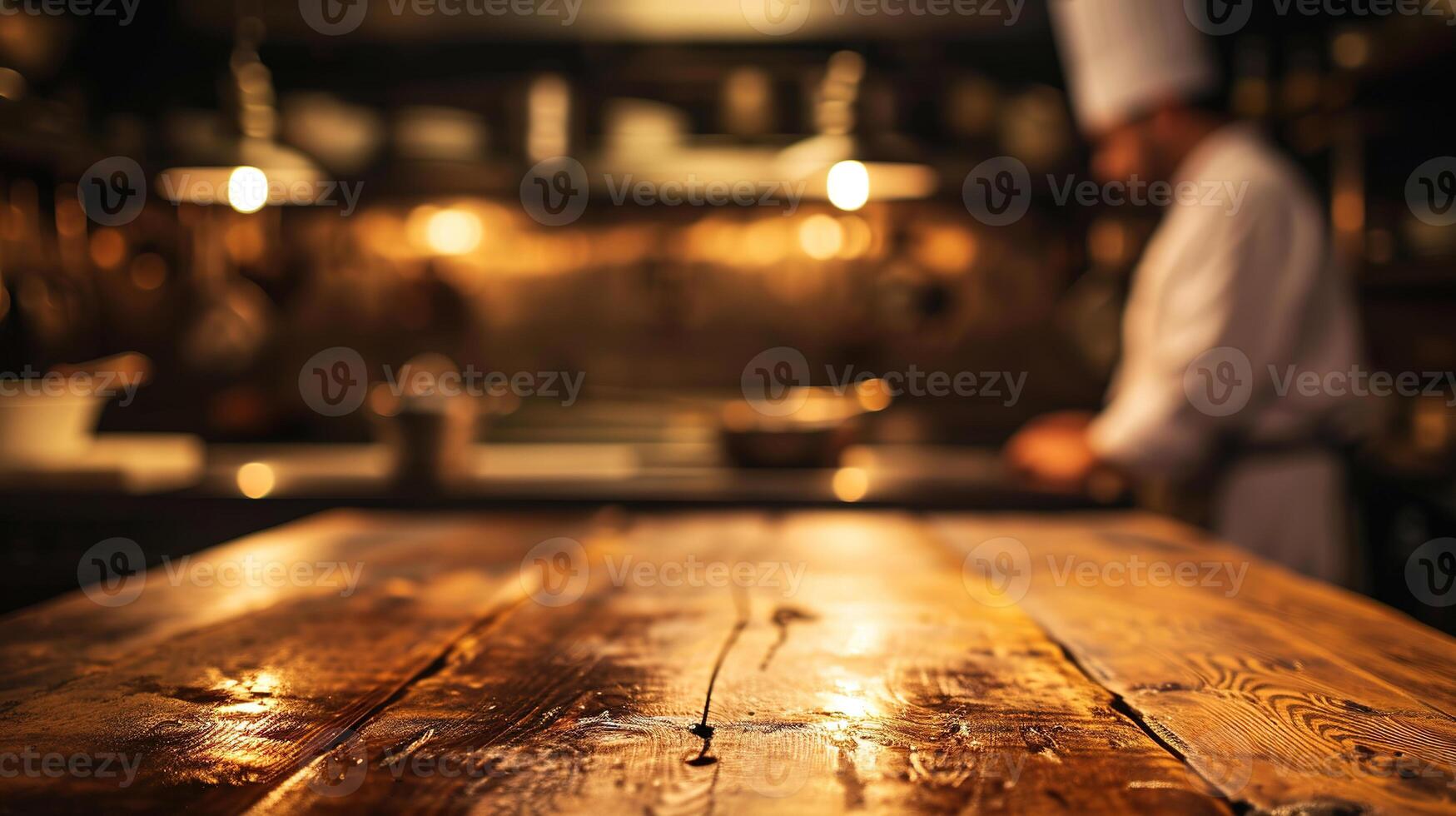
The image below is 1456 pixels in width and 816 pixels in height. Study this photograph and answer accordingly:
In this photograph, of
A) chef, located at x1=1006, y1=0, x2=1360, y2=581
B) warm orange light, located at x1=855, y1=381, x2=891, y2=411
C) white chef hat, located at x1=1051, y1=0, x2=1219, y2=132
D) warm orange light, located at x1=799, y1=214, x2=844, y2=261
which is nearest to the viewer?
chef, located at x1=1006, y1=0, x2=1360, y2=581

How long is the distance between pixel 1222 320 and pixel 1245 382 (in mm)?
125

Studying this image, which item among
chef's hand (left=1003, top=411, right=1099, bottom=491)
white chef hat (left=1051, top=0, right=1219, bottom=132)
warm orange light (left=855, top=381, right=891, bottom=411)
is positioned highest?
white chef hat (left=1051, top=0, right=1219, bottom=132)

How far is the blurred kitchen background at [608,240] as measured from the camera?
7.48 ft

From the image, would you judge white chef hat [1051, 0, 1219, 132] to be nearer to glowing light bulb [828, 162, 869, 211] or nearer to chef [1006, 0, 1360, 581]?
chef [1006, 0, 1360, 581]

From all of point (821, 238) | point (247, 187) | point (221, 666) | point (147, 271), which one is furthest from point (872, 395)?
point (147, 271)

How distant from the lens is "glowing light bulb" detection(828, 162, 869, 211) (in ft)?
7.68

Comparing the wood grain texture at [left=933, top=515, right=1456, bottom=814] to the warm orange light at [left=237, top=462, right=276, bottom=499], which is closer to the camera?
the wood grain texture at [left=933, top=515, right=1456, bottom=814]

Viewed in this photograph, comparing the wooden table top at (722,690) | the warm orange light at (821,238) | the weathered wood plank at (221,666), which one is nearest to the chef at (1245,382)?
the wooden table top at (722,690)

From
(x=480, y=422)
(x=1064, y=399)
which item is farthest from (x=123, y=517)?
(x=1064, y=399)

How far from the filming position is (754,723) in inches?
25.1

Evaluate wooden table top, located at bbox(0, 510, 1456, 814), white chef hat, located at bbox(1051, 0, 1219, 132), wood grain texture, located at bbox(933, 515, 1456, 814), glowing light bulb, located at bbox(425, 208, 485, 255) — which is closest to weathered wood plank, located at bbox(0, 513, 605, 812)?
wooden table top, located at bbox(0, 510, 1456, 814)

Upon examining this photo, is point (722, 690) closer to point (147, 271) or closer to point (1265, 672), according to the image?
point (1265, 672)

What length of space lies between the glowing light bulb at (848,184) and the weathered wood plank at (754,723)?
59.3 inches

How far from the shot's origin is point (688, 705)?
676 mm
